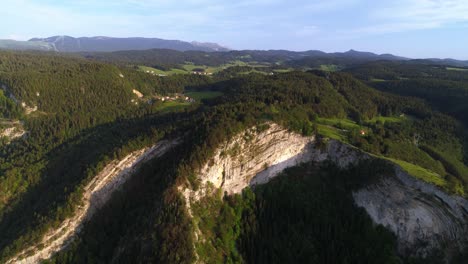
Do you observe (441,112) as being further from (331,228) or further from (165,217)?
(165,217)

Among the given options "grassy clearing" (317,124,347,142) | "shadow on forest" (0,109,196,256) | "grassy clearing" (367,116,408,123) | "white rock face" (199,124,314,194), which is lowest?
"shadow on forest" (0,109,196,256)

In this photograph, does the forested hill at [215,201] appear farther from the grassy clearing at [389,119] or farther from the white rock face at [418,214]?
the white rock face at [418,214]

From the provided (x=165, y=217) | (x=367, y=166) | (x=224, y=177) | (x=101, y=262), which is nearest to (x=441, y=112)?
(x=367, y=166)

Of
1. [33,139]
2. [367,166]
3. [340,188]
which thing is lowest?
[33,139]

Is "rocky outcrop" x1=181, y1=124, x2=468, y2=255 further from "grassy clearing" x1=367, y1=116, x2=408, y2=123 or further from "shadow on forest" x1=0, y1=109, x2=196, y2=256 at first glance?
"grassy clearing" x1=367, y1=116, x2=408, y2=123

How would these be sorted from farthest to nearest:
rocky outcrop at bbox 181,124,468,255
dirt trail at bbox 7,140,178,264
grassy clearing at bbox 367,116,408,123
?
grassy clearing at bbox 367,116,408,123, dirt trail at bbox 7,140,178,264, rocky outcrop at bbox 181,124,468,255

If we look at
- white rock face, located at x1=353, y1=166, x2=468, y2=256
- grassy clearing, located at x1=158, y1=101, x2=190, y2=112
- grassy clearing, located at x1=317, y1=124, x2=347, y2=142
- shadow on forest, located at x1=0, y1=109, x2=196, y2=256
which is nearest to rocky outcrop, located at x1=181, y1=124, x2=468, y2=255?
white rock face, located at x1=353, y1=166, x2=468, y2=256

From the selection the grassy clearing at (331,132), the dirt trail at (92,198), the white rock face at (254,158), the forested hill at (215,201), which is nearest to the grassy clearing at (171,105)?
the forested hill at (215,201)
